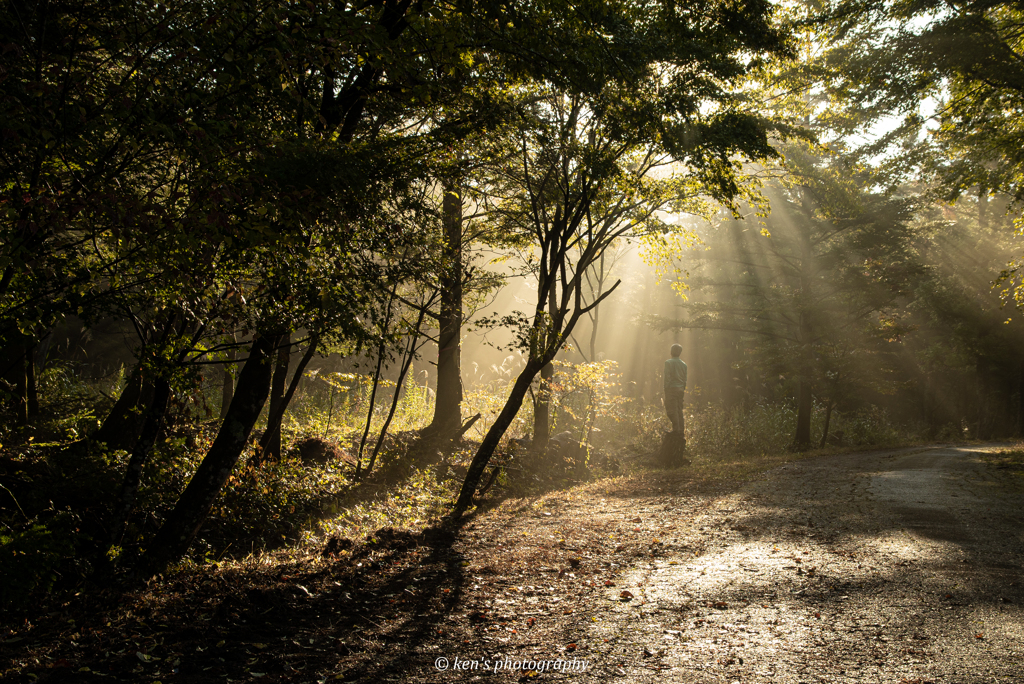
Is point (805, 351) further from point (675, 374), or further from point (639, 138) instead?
point (639, 138)

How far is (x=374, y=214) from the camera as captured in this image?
508cm

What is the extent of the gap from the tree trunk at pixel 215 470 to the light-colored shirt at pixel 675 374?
30.1 feet

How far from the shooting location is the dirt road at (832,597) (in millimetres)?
3102

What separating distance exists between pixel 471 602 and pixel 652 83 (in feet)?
19.6

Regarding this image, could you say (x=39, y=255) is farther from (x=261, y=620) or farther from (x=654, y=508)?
(x=654, y=508)

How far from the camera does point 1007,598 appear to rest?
12.8ft

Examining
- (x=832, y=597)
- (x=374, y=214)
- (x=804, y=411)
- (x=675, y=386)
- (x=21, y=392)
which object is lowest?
(x=832, y=597)

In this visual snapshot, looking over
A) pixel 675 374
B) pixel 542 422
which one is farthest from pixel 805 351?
pixel 542 422

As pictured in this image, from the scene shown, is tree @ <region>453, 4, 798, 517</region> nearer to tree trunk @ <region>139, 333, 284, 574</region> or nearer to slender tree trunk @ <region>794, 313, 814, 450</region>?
tree trunk @ <region>139, 333, 284, 574</region>

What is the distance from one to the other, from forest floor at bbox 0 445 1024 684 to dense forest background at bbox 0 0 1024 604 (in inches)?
42.5

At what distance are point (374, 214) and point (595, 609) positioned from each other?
3565 millimetres

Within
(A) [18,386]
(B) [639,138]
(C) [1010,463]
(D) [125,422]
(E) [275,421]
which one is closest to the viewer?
(B) [639,138]

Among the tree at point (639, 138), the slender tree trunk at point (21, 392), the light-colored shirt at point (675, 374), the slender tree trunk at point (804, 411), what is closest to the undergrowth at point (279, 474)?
the slender tree trunk at point (21, 392)

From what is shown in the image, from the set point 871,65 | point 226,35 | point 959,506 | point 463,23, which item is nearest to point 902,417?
point 871,65
